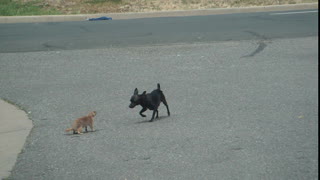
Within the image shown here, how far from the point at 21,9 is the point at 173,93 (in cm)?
1057

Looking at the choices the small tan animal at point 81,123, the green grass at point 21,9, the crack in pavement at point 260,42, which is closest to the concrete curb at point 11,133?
the small tan animal at point 81,123

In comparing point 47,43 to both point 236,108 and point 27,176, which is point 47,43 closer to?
point 236,108

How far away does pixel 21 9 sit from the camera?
68.1 feet

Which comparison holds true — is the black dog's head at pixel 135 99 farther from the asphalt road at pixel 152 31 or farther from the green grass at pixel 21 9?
the green grass at pixel 21 9

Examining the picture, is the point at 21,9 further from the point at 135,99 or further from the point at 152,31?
the point at 135,99

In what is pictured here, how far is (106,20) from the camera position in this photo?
19.6m

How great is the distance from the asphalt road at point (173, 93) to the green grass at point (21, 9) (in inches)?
54.2

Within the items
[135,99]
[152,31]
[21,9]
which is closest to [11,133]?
[135,99]

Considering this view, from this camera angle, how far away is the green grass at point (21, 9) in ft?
66.0

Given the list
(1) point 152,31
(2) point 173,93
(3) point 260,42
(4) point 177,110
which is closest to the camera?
(4) point 177,110

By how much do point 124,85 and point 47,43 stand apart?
474 centimetres

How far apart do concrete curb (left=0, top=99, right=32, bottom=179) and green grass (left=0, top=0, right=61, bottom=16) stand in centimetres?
926

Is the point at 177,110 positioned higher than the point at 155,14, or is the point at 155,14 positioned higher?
the point at 177,110

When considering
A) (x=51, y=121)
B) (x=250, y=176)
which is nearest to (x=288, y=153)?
(x=250, y=176)
